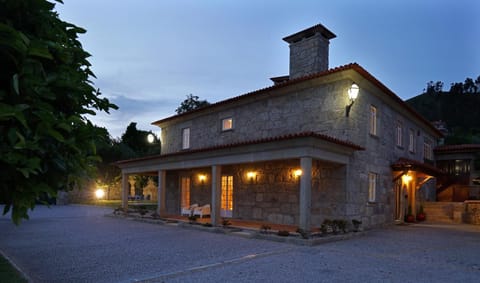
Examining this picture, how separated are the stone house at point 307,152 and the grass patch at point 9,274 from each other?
6.60 meters

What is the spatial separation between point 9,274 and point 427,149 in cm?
2080

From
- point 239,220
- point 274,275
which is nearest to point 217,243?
point 274,275

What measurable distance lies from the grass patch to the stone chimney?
1195cm

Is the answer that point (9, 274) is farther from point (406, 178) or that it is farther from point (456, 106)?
point (456, 106)

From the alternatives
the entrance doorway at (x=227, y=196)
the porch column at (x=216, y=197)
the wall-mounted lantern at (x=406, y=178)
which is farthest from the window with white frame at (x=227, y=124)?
the wall-mounted lantern at (x=406, y=178)

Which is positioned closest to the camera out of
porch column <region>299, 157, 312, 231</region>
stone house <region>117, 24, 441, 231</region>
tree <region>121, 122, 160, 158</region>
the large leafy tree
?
the large leafy tree

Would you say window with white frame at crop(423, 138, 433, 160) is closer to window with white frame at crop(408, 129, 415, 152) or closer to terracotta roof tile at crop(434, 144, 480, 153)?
terracotta roof tile at crop(434, 144, 480, 153)

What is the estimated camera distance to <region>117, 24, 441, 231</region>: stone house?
1131cm

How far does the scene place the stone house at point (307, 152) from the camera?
11.3 meters

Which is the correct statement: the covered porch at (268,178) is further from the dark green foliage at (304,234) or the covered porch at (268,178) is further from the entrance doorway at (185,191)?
the dark green foliage at (304,234)

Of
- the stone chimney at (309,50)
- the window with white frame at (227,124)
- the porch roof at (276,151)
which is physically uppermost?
the stone chimney at (309,50)

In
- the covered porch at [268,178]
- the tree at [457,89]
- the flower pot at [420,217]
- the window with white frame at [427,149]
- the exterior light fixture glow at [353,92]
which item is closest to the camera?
the covered porch at [268,178]

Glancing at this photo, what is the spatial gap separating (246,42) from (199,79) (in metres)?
17.7

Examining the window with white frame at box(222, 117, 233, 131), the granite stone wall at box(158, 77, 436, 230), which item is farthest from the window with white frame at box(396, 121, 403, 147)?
the window with white frame at box(222, 117, 233, 131)
